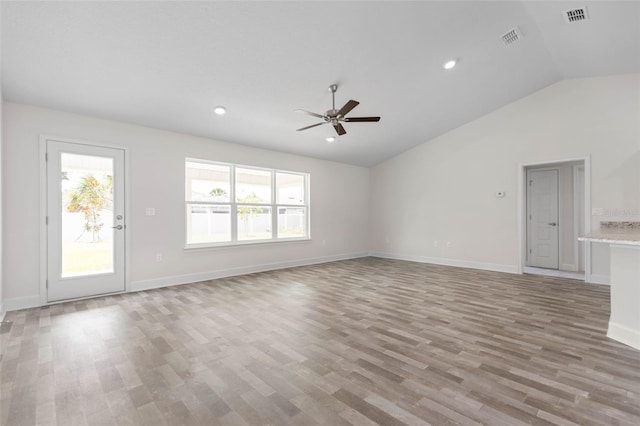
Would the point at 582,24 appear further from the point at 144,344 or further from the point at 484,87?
the point at 144,344

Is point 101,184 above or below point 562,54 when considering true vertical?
below

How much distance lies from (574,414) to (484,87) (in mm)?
4853

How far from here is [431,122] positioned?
6.09 meters

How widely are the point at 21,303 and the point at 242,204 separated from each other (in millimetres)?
3388

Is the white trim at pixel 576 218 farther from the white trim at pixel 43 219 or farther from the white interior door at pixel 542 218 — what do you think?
the white trim at pixel 43 219

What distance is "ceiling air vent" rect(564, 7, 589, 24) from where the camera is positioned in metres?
3.40

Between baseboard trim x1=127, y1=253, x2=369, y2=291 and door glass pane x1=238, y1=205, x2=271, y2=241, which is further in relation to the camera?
door glass pane x1=238, y1=205, x2=271, y2=241

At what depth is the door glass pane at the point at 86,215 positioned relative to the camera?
4.05m

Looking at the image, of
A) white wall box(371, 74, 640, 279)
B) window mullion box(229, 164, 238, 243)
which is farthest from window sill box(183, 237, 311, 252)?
white wall box(371, 74, 640, 279)

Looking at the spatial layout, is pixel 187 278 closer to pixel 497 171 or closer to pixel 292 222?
pixel 292 222

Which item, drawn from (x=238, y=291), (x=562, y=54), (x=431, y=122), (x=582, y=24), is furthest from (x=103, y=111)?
(x=562, y=54)

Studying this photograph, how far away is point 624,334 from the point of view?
2691 mm

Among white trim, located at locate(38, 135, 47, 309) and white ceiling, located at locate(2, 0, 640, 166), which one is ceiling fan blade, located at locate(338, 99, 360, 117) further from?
white trim, located at locate(38, 135, 47, 309)

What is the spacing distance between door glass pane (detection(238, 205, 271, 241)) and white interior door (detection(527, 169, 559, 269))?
231 inches
